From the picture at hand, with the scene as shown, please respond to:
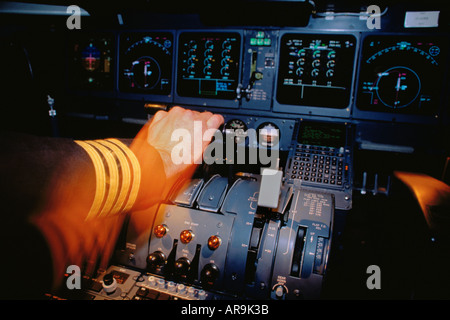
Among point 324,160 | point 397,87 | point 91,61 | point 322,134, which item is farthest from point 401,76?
point 91,61

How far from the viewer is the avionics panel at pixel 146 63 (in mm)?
2428

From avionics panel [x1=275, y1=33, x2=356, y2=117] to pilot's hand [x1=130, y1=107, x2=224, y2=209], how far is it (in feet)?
3.53

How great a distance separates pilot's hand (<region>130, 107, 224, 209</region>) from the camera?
44.1 inches

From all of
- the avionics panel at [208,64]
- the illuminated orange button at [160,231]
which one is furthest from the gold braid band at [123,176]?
the avionics panel at [208,64]

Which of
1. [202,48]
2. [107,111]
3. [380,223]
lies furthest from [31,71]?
[380,223]

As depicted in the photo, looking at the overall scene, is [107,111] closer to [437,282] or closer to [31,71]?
[31,71]

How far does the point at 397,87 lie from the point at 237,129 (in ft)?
3.87

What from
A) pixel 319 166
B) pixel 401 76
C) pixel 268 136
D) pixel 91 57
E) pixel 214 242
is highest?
pixel 91 57

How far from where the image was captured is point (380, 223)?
1836 mm

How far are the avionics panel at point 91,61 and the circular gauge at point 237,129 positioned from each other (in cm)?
118

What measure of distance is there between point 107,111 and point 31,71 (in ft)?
2.86

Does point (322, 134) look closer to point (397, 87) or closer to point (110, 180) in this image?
point (397, 87)

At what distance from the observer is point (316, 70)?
2.13 m

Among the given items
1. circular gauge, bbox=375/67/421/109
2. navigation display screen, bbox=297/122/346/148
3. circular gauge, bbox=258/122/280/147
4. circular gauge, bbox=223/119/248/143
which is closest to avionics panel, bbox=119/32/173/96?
circular gauge, bbox=223/119/248/143
